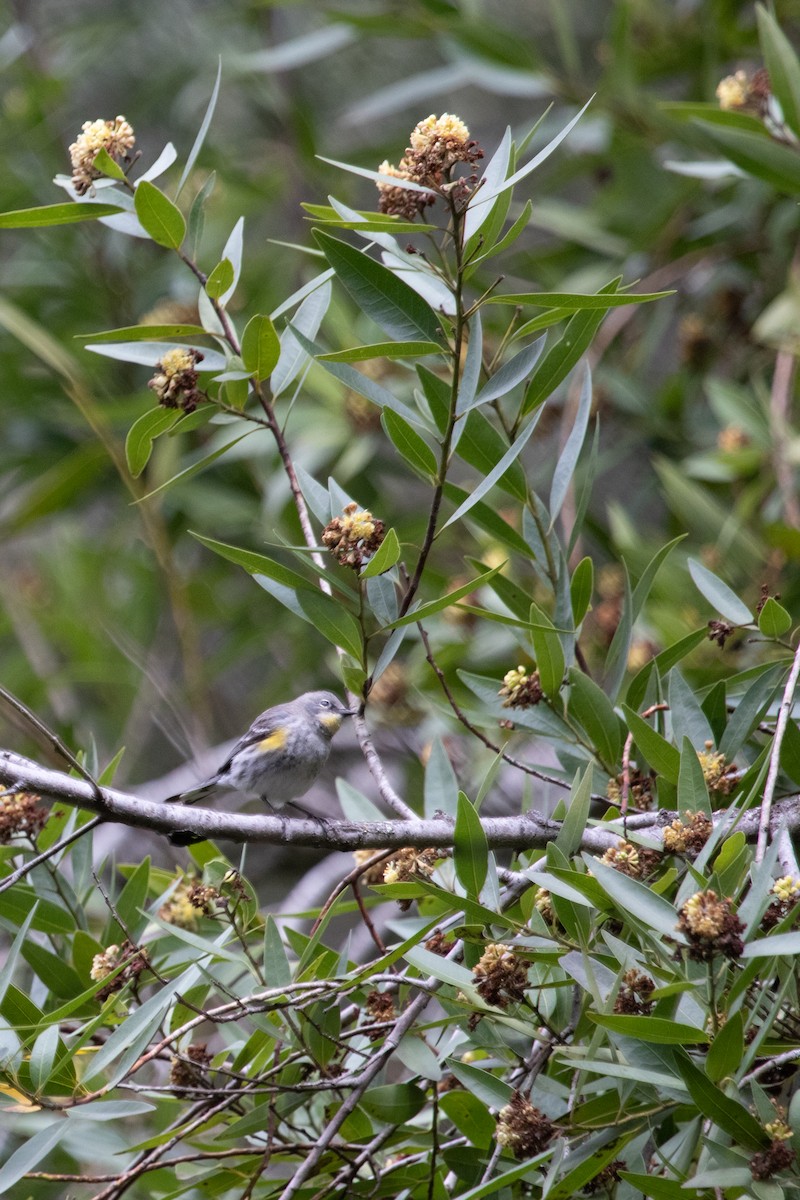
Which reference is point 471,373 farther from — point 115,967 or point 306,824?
point 115,967

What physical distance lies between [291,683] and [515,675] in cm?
265

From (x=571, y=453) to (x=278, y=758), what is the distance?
4.23 feet

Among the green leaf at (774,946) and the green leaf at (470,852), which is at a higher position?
the green leaf at (774,946)

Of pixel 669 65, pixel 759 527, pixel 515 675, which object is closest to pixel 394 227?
pixel 515 675

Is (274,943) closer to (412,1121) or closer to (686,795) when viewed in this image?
(412,1121)

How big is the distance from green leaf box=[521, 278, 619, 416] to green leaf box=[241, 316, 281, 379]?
0.39 metres

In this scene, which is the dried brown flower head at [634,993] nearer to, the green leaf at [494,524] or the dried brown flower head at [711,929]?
the dried brown flower head at [711,929]

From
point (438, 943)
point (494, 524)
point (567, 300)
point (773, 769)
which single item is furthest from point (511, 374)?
point (438, 943)

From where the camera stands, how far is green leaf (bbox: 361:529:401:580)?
4.95 ft

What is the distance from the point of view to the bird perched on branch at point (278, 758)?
2.90 metres

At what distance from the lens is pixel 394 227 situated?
146 cm

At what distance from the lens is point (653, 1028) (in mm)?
1285

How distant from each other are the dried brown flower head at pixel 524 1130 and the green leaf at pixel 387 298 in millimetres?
988

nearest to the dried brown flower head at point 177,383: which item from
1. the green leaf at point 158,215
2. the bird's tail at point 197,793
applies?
the green leaf at point 158,215
